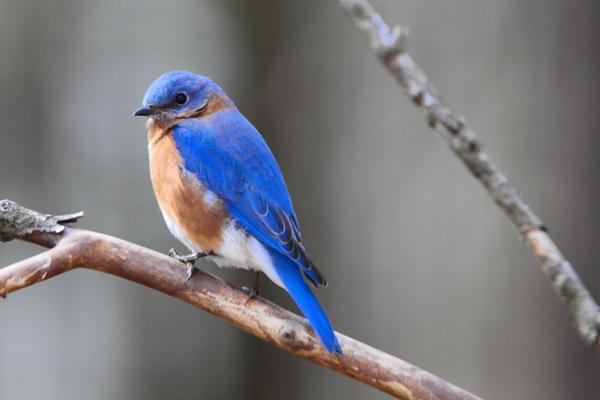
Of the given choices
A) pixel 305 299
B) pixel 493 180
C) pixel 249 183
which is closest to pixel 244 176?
pixel 249 183

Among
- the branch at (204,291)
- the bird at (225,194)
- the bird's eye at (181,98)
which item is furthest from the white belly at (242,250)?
the bird's eye at (181,98)

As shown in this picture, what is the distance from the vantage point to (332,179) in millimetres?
4043

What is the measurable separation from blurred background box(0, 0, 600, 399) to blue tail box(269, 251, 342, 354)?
3.84ft

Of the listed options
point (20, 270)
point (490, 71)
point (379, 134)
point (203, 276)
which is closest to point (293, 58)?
point (379, 134)

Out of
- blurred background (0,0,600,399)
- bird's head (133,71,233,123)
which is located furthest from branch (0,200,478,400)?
blurred background (0,0,600,399)

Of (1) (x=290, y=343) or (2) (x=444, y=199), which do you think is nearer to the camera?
(1) (x=290, y=343)

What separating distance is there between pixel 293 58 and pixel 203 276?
6.96ft

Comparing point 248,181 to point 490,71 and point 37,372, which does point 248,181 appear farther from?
point 37,372

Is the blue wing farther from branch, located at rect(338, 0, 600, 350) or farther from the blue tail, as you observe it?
branch, located at rect(338, 0, 600, 350)

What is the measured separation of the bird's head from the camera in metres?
2.94

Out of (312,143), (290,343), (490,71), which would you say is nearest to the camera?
(290,343)

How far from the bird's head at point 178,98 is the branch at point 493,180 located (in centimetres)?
134

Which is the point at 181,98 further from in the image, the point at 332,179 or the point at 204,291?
the point at 332,179

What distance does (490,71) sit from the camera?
11.7ft
